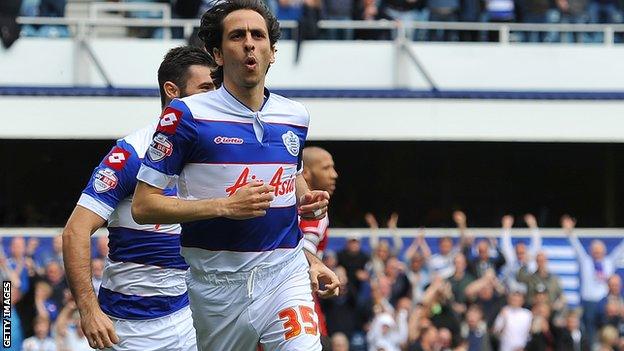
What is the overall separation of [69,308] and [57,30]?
629cm

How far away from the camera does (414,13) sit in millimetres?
21453

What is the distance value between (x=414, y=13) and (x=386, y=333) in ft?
19.8

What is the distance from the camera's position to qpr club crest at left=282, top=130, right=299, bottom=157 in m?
6.36

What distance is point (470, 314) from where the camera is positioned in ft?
57.4

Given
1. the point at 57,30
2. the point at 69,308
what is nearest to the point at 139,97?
the point at 57,30

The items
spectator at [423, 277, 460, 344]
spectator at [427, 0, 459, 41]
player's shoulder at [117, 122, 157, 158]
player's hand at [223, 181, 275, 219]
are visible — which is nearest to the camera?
player's hand at [223, 181, 275, 219]

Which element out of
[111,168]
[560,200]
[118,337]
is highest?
[111,168]

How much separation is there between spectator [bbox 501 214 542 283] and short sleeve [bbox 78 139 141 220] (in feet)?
38.3

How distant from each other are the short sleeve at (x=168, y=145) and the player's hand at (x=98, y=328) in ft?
2.82

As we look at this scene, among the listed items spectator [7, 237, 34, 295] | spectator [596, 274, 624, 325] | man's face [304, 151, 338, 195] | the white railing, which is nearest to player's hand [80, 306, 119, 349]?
man's face [304, 151, 338, 195]

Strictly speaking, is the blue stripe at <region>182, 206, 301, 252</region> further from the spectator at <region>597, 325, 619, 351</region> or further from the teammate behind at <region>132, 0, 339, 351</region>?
the spectator at <region>597, 325, 619, 351</region>

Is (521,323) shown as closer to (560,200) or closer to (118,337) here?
(560,200)

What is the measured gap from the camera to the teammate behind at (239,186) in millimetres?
6180

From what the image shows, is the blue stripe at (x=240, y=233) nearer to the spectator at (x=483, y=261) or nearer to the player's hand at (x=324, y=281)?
the player's hand at (x=324, y=281)
